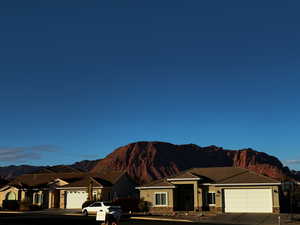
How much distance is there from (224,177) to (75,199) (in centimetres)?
2134

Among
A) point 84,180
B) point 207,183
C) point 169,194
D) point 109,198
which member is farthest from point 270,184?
point 84,180

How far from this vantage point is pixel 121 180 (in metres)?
58.7

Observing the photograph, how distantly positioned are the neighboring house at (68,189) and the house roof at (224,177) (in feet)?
28.3

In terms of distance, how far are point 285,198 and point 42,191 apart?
3599 cm

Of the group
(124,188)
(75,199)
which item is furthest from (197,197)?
(75,199)

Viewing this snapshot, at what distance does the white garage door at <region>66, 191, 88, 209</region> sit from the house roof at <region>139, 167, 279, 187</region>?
35.4ft

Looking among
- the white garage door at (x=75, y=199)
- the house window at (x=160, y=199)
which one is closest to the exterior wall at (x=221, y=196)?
the house window at (x=160, y=199)

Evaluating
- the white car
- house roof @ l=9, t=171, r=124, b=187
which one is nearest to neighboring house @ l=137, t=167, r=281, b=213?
house roof @ l=9, t=171, r=124, b=187

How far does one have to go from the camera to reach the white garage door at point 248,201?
41.3 m

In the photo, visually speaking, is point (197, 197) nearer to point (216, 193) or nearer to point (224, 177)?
point (216, 193)

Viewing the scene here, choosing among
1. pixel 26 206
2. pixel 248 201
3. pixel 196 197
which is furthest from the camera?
pixel 26 206

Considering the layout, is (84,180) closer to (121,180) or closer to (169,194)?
(121,180)

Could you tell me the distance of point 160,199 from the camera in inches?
1852

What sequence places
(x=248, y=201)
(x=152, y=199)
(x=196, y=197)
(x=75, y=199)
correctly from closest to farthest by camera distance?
1. (x=248, y=201)
2. (x=196, y=197)
3. (x=152, y=199)
4. (x=75, y=199)
